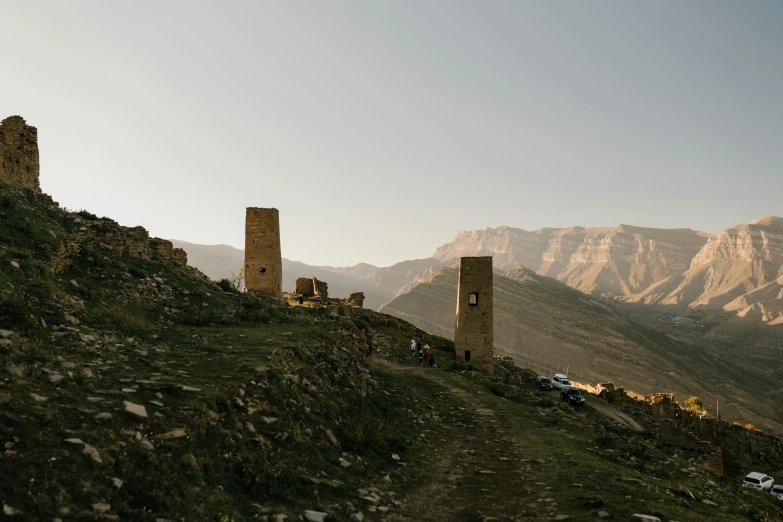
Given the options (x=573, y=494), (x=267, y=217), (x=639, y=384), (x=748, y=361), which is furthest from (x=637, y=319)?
(x=573, y=494)

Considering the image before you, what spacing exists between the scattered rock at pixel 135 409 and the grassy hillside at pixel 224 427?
5cm

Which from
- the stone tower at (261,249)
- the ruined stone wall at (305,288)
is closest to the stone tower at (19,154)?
the stone tower at (261,249)

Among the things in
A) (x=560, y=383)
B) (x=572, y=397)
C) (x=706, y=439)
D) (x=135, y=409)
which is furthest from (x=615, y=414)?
(x=135, y=409)

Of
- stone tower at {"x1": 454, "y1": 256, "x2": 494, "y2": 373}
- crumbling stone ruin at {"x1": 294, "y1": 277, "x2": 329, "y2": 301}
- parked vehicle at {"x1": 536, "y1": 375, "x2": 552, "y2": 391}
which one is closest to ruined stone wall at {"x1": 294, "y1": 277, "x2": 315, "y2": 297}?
crumbling stone ruin at {"x1": 294, "y1": 277, "x2": 329, "y2": 301}

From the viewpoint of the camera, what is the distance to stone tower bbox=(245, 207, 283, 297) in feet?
91.8

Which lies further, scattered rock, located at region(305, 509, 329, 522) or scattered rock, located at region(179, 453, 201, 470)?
scattered rock, located at region(305, 509, 329, 522)

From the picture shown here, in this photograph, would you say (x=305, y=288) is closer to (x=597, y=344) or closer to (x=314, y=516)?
(x=314, y=516)

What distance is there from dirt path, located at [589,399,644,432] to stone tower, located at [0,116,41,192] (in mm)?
31672

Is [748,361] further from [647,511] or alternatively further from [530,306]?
[647,511]

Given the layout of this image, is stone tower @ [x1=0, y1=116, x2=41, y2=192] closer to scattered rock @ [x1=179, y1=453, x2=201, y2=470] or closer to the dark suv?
scattered rock @ [x1=179, y1=453, x2=201, y2=470]

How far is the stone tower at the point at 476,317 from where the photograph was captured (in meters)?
31.7

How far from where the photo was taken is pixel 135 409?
6.70 metres

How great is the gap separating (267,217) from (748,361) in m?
160

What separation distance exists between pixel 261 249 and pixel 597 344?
115m
